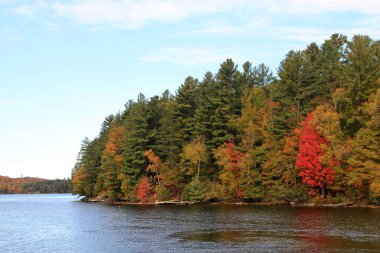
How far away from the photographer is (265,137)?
78125mm

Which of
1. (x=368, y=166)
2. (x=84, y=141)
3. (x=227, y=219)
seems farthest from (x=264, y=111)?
(x=84, y=141)

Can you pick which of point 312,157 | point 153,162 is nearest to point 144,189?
point 153,162

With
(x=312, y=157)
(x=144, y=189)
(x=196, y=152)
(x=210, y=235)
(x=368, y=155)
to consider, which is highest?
(x=196, y=152)

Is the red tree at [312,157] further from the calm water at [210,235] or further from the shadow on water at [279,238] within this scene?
the shadow on water at [279,238]

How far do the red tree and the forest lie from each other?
5.9 inches

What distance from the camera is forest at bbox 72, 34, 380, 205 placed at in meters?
63.8

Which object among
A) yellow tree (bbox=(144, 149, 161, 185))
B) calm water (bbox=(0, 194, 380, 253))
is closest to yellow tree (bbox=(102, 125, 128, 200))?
yellow tree (bbox=(144, 149, 161, 185))

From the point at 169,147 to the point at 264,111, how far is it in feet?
71.7

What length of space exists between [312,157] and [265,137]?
44.7 ft

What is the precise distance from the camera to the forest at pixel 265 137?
63.8 m

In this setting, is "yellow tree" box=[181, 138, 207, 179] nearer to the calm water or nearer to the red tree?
the red tree

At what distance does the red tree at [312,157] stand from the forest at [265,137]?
0.15 meters

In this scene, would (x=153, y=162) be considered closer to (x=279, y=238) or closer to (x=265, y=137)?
(x=265, y=137)

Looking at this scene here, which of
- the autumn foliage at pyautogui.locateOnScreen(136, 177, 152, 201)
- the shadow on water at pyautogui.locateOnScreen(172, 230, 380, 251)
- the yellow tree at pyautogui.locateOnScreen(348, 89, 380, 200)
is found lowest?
the shadow on water at pyautogui.locateOnScreen(172, 230, 380, 251)
